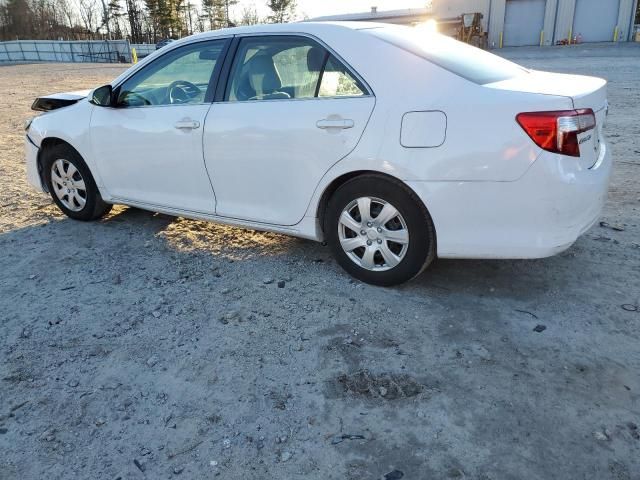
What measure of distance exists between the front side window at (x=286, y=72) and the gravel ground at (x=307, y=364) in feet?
4.18

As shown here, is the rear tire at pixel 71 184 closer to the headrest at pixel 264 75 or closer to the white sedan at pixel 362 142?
the white sedan at pixel 362 142

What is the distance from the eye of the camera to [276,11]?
2581 inches

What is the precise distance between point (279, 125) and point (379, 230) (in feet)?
3.24

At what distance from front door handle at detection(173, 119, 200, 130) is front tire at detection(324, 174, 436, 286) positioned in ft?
4.00

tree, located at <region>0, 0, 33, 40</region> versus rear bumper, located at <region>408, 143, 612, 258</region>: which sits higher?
tree, located at <region>0, 0, 33, 40</region>

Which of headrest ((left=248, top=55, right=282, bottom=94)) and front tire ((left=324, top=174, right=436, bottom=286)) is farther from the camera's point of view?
headrest ((left=248, top=55, right=282, bottom=94))

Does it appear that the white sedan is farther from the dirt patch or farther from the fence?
the fence

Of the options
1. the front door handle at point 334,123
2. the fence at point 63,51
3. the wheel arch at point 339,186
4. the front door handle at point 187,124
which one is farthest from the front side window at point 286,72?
the fence at point 63,51

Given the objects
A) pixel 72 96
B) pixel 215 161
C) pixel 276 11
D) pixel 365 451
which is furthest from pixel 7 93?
pixel 276 11

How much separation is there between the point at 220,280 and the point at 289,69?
159cm

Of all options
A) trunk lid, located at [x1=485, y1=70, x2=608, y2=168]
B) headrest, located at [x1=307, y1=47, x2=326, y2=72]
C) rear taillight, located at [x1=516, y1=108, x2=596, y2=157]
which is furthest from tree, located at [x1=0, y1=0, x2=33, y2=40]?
rear taillight, located at [x1=516, y1=108, x2=596, y2=157]

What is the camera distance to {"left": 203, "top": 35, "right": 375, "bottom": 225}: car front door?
11.5 ft

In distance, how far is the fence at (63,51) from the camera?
4178cm

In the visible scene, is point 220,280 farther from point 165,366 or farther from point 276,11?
point 276,11
